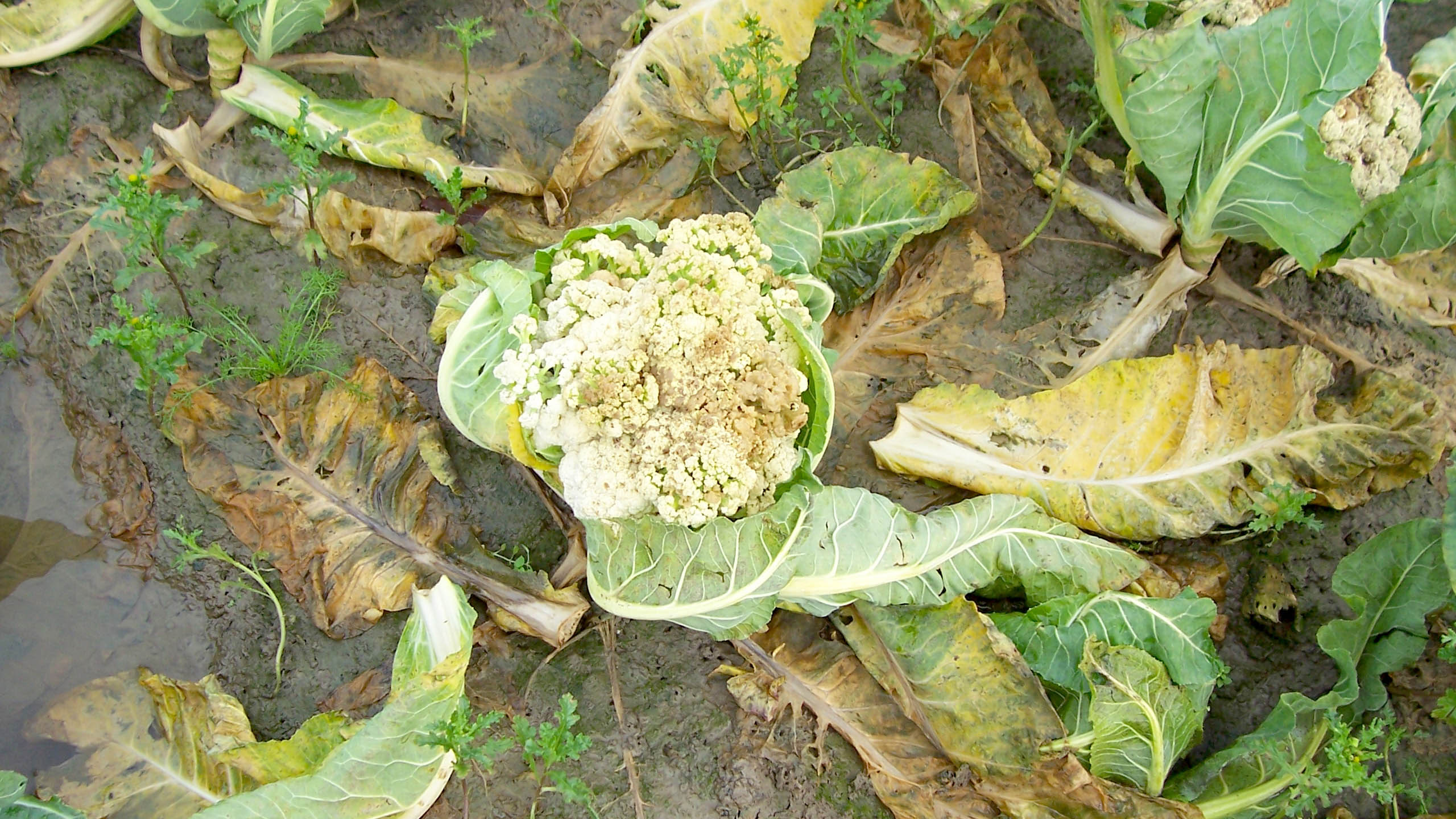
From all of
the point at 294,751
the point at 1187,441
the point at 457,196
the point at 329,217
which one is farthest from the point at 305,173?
the point at 1187,441

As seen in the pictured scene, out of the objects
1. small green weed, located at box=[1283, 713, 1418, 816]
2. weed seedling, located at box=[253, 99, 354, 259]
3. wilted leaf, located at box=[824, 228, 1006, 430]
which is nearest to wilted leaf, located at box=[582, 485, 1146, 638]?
wilted leaf, located at box=[824, 228, 1006, 430]

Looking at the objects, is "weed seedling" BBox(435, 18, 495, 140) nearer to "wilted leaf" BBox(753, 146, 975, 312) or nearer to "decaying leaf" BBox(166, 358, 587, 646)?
"decaying leaf" BBox(166, 358, 587, 646)

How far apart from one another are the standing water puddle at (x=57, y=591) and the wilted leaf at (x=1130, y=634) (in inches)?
105

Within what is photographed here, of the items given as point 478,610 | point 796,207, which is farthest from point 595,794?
point 796,207

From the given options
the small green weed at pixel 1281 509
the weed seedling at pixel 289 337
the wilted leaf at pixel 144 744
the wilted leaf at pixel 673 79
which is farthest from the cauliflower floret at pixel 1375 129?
the wilted leaf at pixel 144 744

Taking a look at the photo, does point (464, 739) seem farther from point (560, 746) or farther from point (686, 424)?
point (686, 424)

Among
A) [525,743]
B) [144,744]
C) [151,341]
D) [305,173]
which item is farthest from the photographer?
[305,173]

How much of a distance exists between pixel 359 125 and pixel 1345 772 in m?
3.56

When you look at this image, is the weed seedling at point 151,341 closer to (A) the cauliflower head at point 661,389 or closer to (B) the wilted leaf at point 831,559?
(A) the cauliflower head at point 661,389

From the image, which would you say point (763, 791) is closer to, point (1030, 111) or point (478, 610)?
point (478, 610)

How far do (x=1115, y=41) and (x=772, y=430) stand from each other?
1.57m

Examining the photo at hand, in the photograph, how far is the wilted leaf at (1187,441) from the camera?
273 cm

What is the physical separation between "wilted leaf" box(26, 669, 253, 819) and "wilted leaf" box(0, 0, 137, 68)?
6.84ft

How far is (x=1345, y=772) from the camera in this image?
229cm
